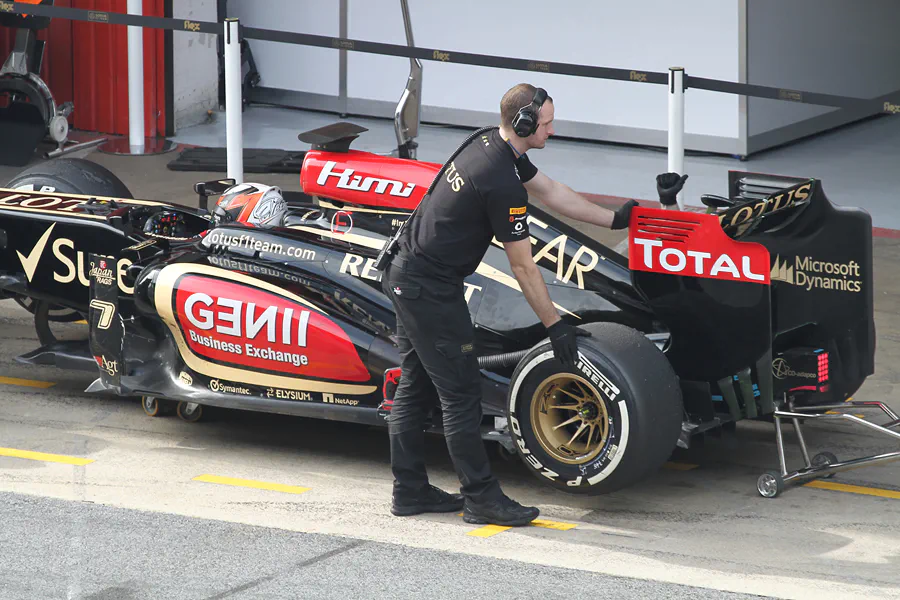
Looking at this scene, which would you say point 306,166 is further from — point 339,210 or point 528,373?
point 528,373

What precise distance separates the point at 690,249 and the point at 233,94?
4.64 m

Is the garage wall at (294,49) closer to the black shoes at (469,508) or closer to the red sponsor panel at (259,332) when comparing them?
the red sponsor panel at (259,332)

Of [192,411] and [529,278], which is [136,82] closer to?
[192,411]

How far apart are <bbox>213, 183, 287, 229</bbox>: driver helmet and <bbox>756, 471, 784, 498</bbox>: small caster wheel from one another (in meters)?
2.74

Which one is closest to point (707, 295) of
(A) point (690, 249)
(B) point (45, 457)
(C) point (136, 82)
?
(A) point (690, 249)

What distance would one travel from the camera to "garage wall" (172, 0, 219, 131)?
582 inches

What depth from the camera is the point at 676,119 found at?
848 cm

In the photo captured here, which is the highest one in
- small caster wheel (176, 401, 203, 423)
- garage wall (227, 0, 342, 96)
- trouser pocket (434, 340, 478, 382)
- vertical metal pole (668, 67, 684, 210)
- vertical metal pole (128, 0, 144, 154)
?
garage wall (227, 0, 342, 96)

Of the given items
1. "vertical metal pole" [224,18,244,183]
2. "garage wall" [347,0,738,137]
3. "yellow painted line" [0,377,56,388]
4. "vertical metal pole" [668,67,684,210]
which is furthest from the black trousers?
"garage wall" [347,0,738,137]

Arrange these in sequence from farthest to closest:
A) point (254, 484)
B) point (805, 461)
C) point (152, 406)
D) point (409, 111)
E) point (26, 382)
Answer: point (409, 111)
point (26, 382)
point (152, 406)
point (254, 484)
point (805, 461)

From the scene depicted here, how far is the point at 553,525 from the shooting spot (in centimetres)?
549

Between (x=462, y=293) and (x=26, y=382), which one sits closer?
(x=462, y=293)

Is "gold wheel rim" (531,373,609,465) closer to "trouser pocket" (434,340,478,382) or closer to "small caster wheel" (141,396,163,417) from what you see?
"trouser pocket" (434,340,478,382)

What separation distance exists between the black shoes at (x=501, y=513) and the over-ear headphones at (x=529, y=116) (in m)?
1.48
